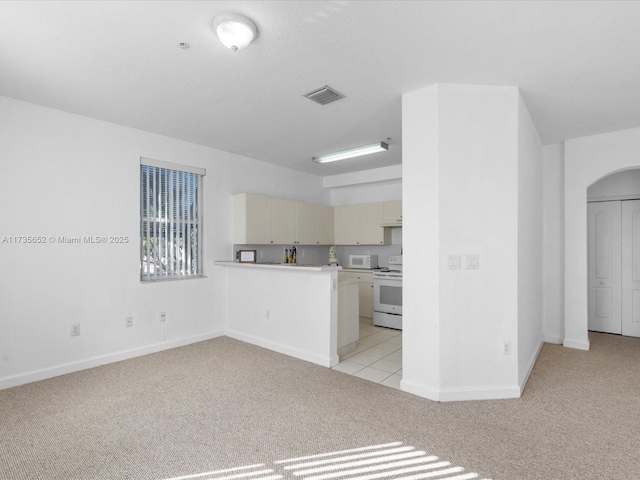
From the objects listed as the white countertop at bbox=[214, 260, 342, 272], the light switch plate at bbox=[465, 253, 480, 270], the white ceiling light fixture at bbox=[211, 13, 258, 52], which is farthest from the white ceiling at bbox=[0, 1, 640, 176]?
the white countertop at bbox=[214, 260, 342, 272]

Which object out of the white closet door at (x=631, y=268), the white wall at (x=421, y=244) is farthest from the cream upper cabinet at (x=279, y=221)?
the white closet door at (x=631, y=268)

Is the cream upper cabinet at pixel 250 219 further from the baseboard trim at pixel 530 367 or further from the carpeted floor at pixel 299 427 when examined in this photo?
the baseboard trim at pixel 530 367

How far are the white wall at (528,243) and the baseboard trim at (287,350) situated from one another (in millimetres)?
1799

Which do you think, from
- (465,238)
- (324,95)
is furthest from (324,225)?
(465,238)

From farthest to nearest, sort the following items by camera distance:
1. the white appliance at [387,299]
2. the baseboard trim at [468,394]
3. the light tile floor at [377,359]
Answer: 1. the white appliance at [387,299]
2. the light tile floor at [377,359]
3. the baseboard trim at [468,394]

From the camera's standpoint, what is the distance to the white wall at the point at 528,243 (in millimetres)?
3091

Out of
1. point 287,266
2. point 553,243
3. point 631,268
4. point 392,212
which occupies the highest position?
point 392,212

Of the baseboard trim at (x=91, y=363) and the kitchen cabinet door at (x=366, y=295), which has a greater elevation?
the kitchen cabinet door at (x=366, y=295)

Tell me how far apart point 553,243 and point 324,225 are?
365cm

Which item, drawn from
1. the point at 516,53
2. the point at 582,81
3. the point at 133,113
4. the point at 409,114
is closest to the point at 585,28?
the point at 516,53

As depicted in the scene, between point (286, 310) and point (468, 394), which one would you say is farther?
point (286, 310)

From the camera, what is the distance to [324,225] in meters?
6.50

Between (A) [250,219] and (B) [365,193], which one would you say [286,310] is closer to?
(A) [250,219]

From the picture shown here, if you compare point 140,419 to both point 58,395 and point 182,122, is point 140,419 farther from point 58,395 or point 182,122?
point 182,122
